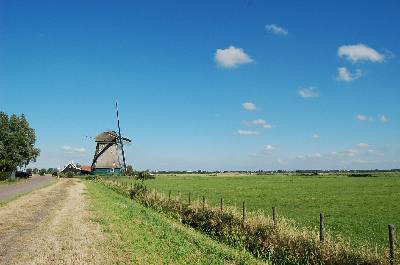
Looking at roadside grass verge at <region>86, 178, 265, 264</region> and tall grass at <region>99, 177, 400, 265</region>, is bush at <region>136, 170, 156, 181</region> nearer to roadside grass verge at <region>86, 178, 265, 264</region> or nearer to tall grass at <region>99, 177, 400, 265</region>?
tall grass at <region>99, 177, 400, 265</region>

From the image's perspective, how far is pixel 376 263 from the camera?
12781mm

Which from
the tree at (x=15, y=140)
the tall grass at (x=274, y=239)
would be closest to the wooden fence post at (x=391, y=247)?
the tall grass at (x=274, y=239)

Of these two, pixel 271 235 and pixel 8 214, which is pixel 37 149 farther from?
pixel 271 235

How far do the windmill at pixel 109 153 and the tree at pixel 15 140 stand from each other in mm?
15465

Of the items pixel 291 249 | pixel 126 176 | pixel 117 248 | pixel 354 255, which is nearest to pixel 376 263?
pixel 354 255

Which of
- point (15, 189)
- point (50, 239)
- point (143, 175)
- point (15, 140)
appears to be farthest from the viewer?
point (143, 175)

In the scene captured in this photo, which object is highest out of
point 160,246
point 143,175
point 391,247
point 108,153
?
point 108,153

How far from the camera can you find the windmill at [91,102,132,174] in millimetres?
110625

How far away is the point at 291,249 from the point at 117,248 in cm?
610

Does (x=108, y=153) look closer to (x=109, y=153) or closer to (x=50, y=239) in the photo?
(x=109, y=153)

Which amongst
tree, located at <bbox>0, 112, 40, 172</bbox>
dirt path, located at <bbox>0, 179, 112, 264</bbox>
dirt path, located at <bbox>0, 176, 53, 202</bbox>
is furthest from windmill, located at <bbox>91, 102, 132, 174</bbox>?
dirt path, located at <bbox>0, 179, 112, 264</bbox>

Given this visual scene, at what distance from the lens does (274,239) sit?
17391 mm

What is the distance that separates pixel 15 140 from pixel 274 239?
96.6 metres

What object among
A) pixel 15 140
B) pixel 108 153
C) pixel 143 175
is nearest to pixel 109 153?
pixel 108 153
